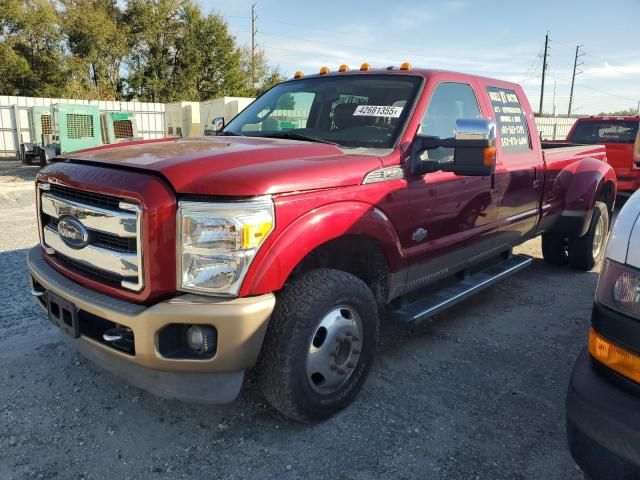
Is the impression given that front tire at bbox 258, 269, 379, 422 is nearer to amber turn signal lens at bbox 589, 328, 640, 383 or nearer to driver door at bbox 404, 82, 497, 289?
driver door at bbox 404, 82, 497, 289

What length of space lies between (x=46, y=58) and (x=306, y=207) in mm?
32590

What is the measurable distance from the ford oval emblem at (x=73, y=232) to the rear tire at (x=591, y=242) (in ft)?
16.0

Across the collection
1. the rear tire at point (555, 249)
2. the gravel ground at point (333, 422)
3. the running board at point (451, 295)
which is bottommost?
the gravel ground at point (333, 422)

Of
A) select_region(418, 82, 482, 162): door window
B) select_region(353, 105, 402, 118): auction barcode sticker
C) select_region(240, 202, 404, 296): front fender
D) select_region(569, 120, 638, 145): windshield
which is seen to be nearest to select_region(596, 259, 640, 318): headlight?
select_region(240, 202, 404, 296): front fender

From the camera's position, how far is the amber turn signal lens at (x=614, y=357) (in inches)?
69.2

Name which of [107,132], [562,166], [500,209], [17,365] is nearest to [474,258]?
[500,209]

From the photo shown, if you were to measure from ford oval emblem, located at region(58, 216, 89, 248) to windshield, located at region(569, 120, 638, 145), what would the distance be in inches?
395

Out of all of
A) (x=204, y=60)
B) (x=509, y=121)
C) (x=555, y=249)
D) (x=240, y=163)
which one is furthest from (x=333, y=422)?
(x=204, y=60)

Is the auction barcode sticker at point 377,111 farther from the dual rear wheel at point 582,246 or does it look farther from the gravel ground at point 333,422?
the dual rear wheel at point 582,246

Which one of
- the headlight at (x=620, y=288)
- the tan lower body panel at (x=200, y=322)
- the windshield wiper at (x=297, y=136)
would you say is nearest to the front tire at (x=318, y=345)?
the tan lower body panel at (x=200, y=322)

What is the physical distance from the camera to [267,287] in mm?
2295

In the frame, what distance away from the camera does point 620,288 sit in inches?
71.2

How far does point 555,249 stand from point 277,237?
14.9 feet

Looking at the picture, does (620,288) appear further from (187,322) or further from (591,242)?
(591,242)
